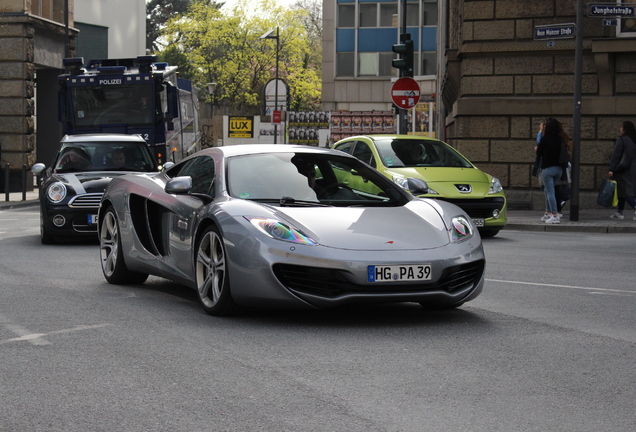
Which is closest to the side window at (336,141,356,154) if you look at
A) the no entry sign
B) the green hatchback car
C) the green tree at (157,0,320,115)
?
the green hatchback car

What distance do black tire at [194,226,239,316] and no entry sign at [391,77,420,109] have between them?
16.3 metres

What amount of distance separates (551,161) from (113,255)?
9968 millimetres

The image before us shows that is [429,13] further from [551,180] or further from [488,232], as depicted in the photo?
[488,232]

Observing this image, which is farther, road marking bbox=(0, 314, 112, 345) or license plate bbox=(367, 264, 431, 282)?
license plate bbox=(367, 264, 431, 282)

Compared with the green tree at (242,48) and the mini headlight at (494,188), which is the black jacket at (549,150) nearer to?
the mini headlight at (494,188)

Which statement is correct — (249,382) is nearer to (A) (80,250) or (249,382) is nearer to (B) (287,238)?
(B) (287,238)

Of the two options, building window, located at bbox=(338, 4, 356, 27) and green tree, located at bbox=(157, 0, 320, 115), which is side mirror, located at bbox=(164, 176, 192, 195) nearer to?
building window, located at bbox=(338, 4, 356, 27)

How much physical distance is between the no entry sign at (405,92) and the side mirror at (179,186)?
625 inches

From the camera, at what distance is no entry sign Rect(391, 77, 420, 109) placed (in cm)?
2388

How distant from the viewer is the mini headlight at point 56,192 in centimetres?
1420

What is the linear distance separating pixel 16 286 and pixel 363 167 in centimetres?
327

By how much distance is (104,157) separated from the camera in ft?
51.1

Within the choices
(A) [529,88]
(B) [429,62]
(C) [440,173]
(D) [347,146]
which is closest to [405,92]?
(A) [529,88]

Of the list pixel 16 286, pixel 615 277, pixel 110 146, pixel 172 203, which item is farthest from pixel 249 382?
pixel 110 146
